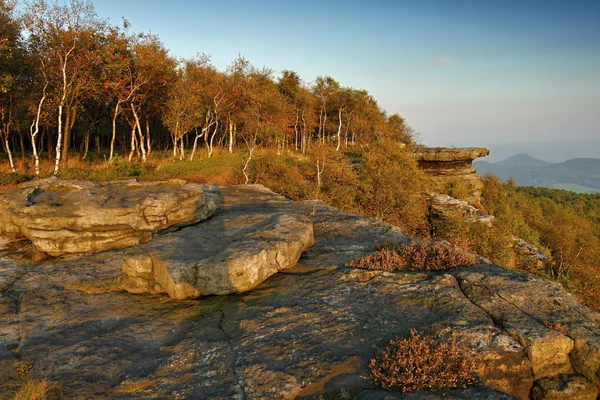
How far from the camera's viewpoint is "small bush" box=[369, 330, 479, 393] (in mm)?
4441

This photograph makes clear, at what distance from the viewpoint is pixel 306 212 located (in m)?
13.5

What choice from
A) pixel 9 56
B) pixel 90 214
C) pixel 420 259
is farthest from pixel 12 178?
pixel 420 259

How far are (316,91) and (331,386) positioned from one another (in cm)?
5816

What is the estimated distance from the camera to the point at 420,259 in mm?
8023

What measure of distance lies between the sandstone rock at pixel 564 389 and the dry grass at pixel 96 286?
28.2 feet

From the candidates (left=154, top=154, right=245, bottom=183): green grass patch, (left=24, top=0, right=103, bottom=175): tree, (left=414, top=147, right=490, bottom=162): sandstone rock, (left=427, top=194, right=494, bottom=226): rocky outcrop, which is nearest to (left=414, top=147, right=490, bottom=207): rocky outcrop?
(left=414, top=147, right=490, bottom=162): sandstone rock

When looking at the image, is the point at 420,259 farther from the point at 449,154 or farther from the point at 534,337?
the point at 449,154

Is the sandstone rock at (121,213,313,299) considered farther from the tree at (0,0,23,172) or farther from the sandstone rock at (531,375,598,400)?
the tree at (0,0,23,172)

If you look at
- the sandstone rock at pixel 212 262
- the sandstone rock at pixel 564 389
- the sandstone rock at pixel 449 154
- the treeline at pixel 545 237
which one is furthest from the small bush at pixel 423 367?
the sandstone rock at pixel 449 154

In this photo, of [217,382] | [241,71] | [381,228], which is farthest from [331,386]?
[241,71]

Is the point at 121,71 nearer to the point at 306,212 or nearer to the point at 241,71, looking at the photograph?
the point at 241,71

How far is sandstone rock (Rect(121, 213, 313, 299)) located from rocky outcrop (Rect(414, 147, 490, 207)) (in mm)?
37867

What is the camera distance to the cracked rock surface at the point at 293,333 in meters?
4.77

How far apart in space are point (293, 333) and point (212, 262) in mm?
2595
